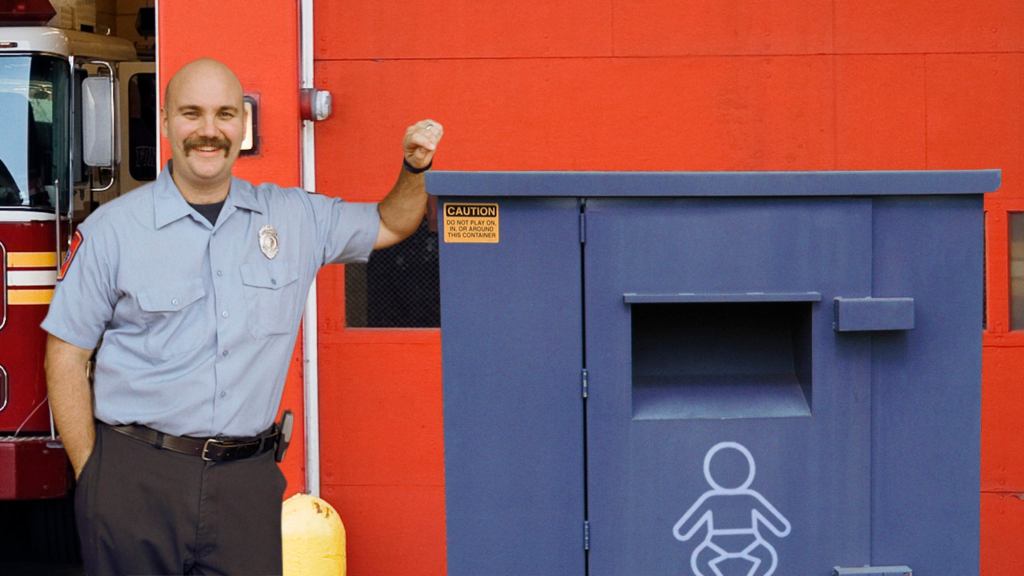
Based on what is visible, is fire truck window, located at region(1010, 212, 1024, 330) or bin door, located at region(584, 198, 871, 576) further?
fire truck window, located at region(1010, 212, 1024, 330)

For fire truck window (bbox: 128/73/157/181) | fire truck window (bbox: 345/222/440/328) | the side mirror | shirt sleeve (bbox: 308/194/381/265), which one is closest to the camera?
shirt sleeve (bbox: 308/194/381/265)

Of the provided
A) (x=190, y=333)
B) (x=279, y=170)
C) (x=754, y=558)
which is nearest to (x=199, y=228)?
(x=190, y=333)

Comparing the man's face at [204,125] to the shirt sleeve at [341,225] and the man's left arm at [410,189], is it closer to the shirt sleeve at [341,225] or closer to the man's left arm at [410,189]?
the shirt sleeve at [341,225]

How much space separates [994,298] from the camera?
5.75 metres

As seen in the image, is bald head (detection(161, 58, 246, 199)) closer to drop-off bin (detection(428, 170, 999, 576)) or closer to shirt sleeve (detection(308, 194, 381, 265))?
shirt sleeve (detection(308, 194, 381, 265))

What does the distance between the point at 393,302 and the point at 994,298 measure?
2.49 m

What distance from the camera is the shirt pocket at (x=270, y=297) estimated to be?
356cm

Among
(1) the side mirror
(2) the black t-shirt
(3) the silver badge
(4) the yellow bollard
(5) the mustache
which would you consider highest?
(1) the side mirror

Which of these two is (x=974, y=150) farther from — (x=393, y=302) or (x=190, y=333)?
(x=190, y=333)

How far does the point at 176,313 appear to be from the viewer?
350 cm

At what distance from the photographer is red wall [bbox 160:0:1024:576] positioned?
18.8ft

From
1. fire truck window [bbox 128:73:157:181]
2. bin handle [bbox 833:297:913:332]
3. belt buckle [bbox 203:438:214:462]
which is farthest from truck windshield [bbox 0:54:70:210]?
A: bin handle [bbox 833:297:913:332]

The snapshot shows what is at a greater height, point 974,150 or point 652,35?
point 652,35

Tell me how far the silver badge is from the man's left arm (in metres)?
0.31
